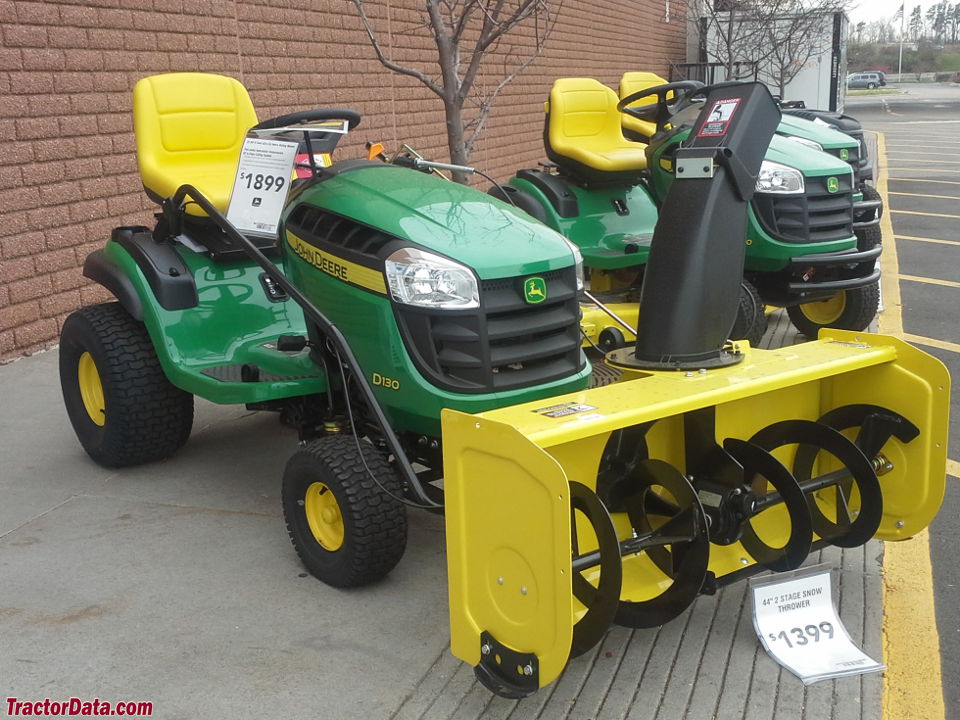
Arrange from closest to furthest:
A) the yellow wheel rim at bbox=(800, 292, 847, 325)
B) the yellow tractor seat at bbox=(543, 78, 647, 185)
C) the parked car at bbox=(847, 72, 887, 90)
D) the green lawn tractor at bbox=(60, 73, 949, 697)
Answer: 1. the green lawn tractor at bbox=(60, 73, 949, 697)
2. the yellow tractor seat at bbox=(543, 78, 647, 185)
3. the yellow wheel rim at bbox=(800, 292, 847, 325)
4. the parked car at bbox=(847, 72, 887, 90)

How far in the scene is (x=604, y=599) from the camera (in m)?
2.74

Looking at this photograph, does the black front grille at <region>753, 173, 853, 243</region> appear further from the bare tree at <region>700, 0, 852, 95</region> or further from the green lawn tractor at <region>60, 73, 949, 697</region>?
the bare tree at <region>700, 0, 852, 95</region>

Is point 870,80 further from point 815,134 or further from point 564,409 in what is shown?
point 564,409

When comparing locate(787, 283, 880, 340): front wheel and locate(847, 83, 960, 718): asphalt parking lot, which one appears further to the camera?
locate(787, 283, 880, 340): front wheel

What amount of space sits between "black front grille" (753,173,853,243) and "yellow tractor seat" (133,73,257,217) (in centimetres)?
289

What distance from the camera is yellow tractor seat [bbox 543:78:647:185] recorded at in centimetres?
659

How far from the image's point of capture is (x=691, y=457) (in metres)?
3.43

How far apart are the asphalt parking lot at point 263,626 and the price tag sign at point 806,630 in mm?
47

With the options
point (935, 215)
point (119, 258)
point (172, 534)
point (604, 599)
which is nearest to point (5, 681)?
point (172, 534)

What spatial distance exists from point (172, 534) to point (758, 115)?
8.41 ft

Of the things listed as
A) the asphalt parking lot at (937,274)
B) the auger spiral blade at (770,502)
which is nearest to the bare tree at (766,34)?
the asphalt parking lot at (937,274)

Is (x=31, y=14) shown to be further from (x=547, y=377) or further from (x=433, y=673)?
(x=433, y=673)

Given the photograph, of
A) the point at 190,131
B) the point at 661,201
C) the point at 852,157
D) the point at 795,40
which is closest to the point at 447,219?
the point at 190,131
